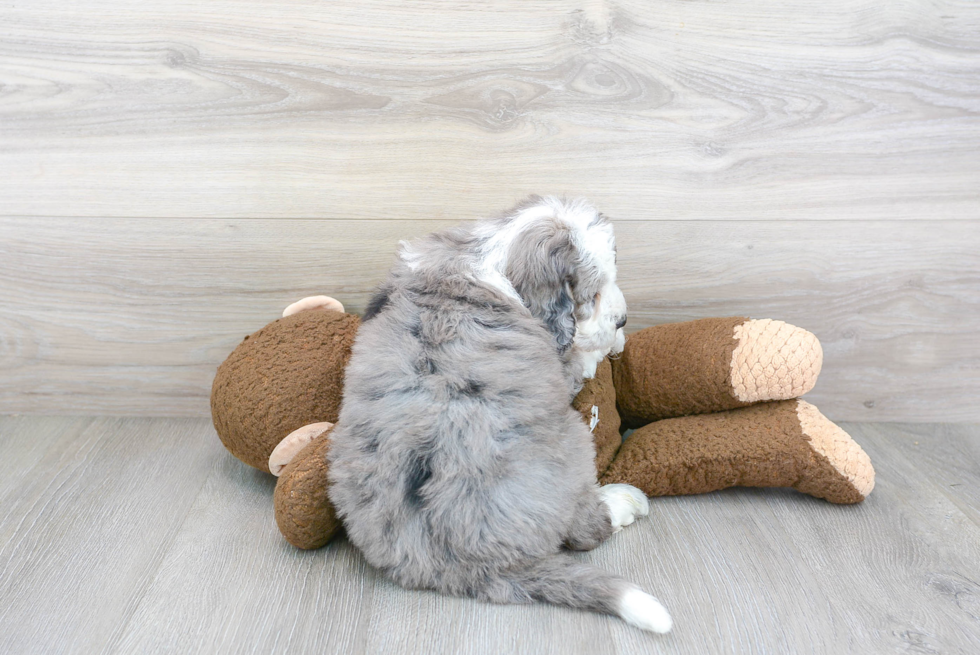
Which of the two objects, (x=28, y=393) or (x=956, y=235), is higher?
(x=956, y=235)

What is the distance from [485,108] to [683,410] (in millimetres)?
942

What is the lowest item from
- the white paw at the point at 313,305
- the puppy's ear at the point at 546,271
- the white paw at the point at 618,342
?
the white paw at the point at 313,305

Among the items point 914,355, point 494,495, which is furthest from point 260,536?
point 914,355

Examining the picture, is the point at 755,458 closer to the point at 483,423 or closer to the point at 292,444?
the point at 483,423

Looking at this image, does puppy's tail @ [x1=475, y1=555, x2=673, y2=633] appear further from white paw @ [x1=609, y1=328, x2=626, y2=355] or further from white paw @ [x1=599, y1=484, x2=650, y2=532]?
white paw @ [x1=609, y1=328, x2=626, y2=355]

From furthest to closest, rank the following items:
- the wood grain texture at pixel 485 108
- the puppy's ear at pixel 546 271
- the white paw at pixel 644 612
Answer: the wood grain texture at pixel 485 108 < the puppy's ear at pixel 546 271 < the white paw at pixel 644 612

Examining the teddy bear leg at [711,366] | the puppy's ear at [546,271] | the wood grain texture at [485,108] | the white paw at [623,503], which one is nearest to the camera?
the puppy's ear at [546,271]

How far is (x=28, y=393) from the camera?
7.02 feet

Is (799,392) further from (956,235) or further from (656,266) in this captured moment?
(956,235)

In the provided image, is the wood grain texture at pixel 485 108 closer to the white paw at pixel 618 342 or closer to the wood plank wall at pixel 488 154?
the wood plank wall at pixel 488 154

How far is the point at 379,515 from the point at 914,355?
1.63 metres

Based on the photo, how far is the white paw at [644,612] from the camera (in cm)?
126

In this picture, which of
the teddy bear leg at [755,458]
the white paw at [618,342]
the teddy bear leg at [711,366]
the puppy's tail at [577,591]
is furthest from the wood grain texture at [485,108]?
the puppy's tail at [577,591]

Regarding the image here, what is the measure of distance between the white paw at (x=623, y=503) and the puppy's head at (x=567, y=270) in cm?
36
